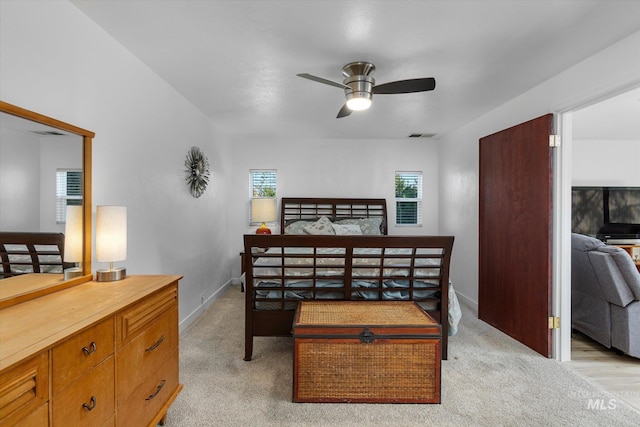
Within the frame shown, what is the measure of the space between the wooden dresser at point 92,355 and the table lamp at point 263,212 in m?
2.92

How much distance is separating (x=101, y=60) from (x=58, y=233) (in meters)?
1.21

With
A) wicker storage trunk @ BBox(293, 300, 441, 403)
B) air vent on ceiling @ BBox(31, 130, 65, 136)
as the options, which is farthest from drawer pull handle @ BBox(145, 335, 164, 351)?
air vent on ceiling @ BBox(31, 130, 65, 136)

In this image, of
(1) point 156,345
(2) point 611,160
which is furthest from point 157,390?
(2) point 611,160

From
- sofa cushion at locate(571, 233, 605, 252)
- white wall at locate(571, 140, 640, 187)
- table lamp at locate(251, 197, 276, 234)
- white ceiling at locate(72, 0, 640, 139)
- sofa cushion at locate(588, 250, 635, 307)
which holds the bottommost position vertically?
sofa cushion at locate(588, 250, 635, 307)

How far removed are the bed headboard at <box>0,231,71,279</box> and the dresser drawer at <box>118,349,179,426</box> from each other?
2.63ft

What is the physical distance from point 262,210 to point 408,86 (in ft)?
10.2

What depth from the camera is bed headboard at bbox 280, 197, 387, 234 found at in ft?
17.0

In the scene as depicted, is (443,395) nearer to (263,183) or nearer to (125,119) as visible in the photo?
(125,119)

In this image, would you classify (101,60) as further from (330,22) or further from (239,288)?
(239,288)

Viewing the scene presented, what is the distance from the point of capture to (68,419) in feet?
3.68

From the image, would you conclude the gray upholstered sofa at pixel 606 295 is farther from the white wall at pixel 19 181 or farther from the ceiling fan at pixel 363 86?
the white wall at pixel 19 181

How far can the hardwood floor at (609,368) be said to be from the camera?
7.36ft

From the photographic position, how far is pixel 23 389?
942 mm

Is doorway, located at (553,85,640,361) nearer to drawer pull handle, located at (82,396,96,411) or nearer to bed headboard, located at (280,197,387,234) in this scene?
bed headboard, located at (280,197,387,234)
